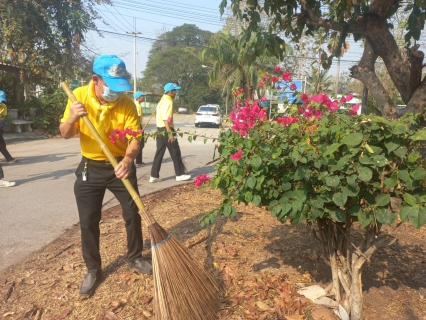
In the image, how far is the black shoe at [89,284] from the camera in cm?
287

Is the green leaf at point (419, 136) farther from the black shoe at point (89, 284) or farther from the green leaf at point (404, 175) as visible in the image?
the black shoe at point (89, 284)

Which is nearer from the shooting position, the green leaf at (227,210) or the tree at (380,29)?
the green leaf at (227,210)

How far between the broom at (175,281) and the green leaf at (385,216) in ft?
4.20

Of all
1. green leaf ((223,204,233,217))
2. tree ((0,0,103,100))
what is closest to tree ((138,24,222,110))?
tree ((0,0,103,100))

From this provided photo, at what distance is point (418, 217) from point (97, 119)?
2.22 metres

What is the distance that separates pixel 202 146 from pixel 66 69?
8637 millimetres

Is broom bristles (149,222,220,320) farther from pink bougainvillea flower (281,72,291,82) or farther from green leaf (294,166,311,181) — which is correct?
pink bougainvillea flower (281,72,291,82)

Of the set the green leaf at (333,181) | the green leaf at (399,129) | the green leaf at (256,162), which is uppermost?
the green leaf at (399,129)


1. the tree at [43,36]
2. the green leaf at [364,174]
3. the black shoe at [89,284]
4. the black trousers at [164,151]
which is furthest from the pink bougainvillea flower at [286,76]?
the tree at [43,36]

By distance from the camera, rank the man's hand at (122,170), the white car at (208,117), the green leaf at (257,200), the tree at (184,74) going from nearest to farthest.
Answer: the green leaf at (257,200) < the man's hand at (122,170) < the white car at (208,117) < the tree at (184,74)

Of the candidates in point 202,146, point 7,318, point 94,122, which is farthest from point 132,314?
point 202,146

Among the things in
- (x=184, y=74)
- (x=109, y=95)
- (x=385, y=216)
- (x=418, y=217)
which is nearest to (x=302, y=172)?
(x=385, y=216)

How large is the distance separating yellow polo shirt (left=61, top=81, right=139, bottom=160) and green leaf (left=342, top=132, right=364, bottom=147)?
167 cm

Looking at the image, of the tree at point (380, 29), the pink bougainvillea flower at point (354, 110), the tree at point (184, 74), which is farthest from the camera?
the tree at point (184, 74)
